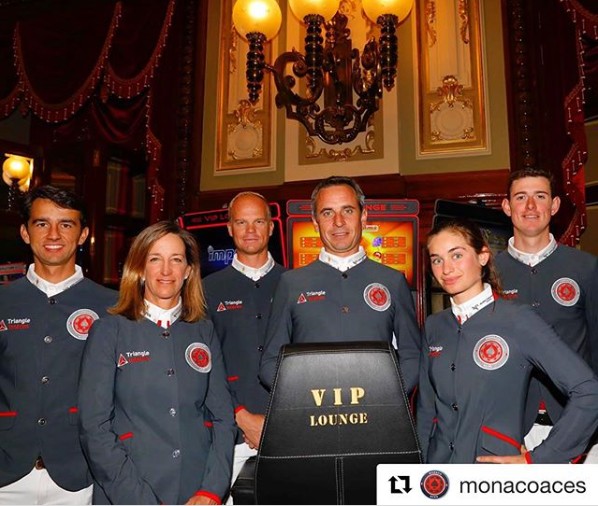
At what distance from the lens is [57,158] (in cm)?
523

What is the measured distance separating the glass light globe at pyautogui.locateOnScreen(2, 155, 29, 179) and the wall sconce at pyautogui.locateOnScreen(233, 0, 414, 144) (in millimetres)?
2696

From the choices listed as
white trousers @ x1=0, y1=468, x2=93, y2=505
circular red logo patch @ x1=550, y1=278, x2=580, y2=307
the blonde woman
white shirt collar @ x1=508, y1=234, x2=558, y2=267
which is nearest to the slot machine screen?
white shirt collar @ x1=508, y1=234, x2=558, y2=267

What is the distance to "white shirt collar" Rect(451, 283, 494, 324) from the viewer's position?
1879 millimetres

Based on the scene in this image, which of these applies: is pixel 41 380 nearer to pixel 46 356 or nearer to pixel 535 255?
pixel 46 356

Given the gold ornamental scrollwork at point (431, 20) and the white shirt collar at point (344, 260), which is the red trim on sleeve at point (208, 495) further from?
the gold ornamental scrollwork at point (431, 20)

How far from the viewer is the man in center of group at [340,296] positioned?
2154mm

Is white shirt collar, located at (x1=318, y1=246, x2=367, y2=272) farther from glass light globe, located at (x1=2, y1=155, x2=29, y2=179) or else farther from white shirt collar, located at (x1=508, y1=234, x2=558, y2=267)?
glass light globe, located at (x1=2, y1=155, x2=29, y2=179)

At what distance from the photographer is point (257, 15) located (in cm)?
379

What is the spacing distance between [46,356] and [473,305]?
1.46m

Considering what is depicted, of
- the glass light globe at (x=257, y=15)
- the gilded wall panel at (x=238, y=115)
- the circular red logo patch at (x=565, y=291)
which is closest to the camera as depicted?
the circular red logo patch at (x=565, y=291)

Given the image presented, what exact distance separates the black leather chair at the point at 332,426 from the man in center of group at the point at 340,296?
92 cm

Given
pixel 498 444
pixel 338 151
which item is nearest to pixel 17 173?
pixel 338 151

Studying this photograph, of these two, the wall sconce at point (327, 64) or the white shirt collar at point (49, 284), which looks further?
the wall sconce at point (327, 64)

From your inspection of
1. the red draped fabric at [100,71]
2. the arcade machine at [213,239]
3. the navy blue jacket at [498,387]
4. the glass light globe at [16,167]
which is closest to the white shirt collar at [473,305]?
the navy blue jacket at [498,387]
